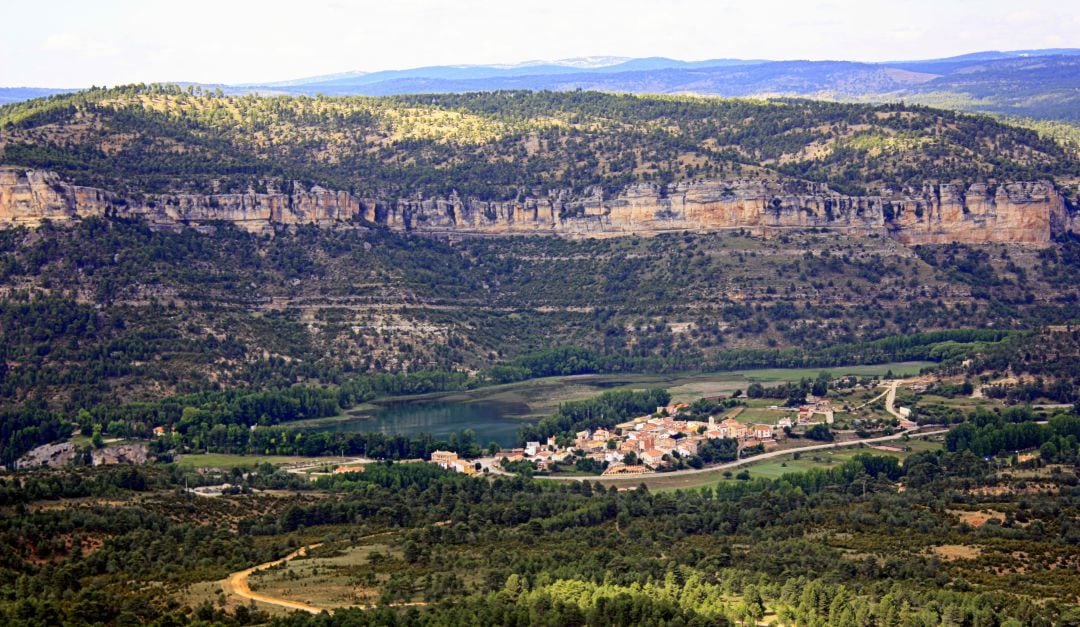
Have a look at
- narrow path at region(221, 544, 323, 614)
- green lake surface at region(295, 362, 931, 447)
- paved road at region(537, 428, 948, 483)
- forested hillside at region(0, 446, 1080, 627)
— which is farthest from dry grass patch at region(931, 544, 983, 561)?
green lake surface at region(295, 362, 931, 447)

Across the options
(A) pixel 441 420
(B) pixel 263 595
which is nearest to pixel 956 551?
(B) pixel 263 595

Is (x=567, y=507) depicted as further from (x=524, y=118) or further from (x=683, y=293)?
(x=524, y=118)

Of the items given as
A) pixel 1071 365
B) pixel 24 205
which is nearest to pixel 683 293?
pixel 1071 365

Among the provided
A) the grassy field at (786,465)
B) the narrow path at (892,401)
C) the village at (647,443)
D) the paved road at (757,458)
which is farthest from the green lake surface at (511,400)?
the grassy field at (786,465)

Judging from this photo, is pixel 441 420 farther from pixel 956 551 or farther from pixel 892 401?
pixel 956 551

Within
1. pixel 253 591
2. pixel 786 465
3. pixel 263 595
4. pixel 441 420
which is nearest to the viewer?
pixel 263 595

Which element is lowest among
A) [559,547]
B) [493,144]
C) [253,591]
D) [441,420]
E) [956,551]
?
[441,420]

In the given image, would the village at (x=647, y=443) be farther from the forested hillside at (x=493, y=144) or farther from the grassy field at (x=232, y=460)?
the forested hillside at (x=493, y=144)
